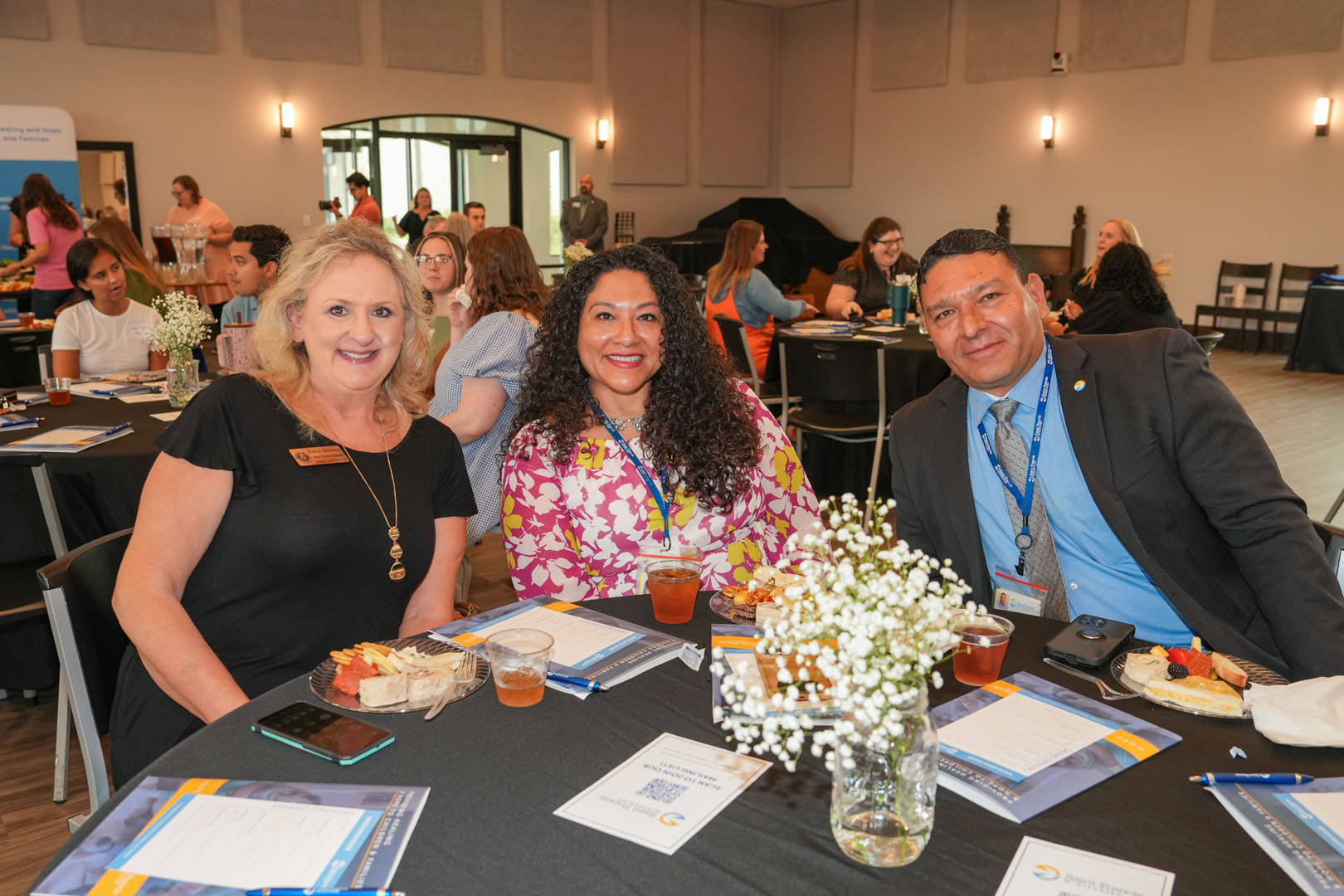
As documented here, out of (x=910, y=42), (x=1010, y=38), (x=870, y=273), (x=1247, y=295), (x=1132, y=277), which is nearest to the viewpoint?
(x=1132, y=277)

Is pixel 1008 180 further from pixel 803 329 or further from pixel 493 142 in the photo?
pixel 803 329

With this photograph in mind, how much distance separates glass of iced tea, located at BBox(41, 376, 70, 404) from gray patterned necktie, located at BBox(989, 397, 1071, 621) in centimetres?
353

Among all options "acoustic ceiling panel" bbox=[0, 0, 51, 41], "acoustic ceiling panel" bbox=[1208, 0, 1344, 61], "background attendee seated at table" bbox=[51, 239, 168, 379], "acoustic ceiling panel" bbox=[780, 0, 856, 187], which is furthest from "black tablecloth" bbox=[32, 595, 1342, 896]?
"acoustic ceiling panel" bbox=[780, 0, 856, 187]

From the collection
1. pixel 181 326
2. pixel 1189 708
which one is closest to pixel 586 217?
pixel 181 326

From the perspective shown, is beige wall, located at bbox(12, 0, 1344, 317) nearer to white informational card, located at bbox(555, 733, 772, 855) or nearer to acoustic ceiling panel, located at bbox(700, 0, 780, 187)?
acoustic ceiling panel, located at bbox(700, 0, 780, 187)

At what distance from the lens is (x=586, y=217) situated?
45.6 ft

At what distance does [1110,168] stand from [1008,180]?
1.43 meters

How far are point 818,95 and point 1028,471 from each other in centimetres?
1513

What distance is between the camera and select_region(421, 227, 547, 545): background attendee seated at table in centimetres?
355

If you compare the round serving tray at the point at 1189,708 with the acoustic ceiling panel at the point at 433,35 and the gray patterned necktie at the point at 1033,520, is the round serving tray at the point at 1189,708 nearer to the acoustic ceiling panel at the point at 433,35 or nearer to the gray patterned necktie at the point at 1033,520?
the gray patterned necktie at the point at 1033,520

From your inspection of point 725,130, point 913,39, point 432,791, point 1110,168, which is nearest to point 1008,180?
point 1110,168

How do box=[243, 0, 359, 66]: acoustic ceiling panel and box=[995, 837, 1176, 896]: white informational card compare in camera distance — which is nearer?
box=[995, 837, 1176, 896]: white informational card

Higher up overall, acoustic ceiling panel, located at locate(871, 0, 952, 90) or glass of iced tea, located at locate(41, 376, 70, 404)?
acoustic ceiling panel, located at locate(871, 0, 952, 90)

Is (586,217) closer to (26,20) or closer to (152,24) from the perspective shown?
(152,24)
